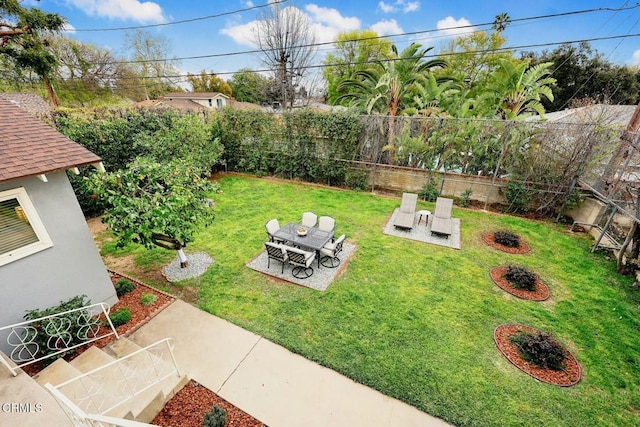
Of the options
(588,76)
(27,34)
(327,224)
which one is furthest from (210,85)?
(588,76)

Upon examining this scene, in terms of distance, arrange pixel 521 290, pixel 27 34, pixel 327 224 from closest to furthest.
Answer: pixel 521 290 < pixel 327 224 < pixel 27 34

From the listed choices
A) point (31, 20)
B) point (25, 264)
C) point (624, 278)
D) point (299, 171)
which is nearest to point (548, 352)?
point (624, 278)

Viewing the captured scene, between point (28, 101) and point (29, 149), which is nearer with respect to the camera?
point (29, 149)

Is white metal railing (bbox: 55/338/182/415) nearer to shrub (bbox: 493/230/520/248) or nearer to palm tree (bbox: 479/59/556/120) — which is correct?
shrub (bbox: 493/230/520/248)

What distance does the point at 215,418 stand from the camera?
3.65 meters

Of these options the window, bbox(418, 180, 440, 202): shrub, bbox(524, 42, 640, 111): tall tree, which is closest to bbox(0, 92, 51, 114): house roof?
the window

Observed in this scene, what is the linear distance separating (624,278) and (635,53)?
1618 centimetres

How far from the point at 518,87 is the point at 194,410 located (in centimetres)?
1600

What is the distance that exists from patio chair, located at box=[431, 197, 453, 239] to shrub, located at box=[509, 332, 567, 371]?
4.03 metres

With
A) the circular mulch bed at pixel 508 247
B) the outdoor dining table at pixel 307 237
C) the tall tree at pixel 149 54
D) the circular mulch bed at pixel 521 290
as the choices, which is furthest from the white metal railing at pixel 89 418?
the tall tree at pixel 149 54

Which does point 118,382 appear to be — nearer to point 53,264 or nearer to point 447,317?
point 53,264

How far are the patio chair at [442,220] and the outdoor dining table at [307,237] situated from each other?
3962 mm

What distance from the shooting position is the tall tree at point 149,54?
38.8m

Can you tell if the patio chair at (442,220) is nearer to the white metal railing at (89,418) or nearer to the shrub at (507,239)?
the shrub at (507,239)
